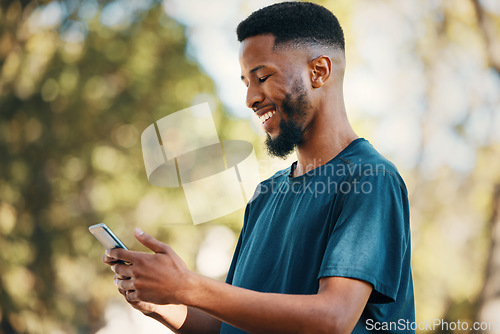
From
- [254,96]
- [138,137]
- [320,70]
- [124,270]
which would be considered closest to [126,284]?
[124,270]

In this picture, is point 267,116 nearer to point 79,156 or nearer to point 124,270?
point 124,270

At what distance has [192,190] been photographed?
388 centimetres

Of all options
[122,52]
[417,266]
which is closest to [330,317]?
[417,266]

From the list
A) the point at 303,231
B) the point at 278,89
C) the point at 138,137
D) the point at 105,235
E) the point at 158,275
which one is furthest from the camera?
the point at 138,137

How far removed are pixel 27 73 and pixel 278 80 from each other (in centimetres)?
498

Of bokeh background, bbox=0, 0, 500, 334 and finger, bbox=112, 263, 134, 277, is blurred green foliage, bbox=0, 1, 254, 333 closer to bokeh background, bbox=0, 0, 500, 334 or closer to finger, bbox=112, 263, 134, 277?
bokeh background, bbox=0, 0, 500, 334

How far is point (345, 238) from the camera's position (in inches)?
41.4

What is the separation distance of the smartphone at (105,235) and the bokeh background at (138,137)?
3.77 m

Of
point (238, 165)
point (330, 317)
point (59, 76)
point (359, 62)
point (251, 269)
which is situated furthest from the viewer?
point (59, 76)

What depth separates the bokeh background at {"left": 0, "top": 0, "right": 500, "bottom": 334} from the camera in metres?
4.79

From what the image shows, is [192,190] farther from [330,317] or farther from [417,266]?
[330,317]

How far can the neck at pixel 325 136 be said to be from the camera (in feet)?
4.36

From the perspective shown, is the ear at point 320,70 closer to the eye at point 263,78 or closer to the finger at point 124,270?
the eye at point 263,78

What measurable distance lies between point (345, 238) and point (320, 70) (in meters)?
0.54
